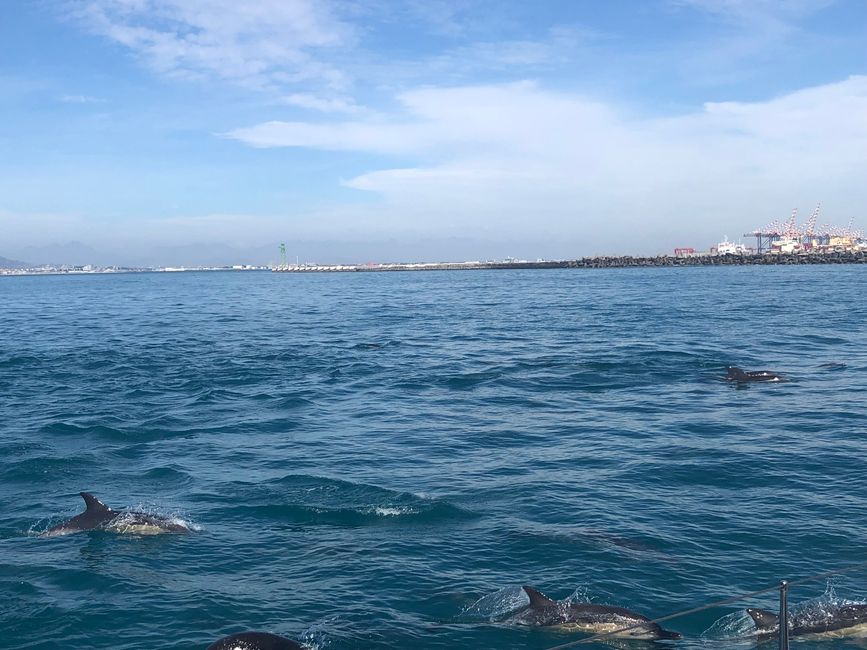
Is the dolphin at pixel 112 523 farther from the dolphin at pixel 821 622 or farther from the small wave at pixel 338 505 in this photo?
the dolphin at pixel 821 622

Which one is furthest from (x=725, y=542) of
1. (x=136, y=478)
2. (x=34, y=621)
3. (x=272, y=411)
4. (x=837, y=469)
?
(x=272, y=411)

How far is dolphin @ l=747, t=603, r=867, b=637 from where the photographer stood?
1011 cm

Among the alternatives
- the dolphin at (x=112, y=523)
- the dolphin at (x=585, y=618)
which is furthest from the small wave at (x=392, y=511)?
the dolphin at (x=585, y=618)

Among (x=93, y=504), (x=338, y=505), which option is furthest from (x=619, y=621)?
(x=93, y=504)

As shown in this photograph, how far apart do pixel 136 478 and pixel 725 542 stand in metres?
13.5

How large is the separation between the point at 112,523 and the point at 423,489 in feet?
21.1

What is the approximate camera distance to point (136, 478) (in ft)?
59.7

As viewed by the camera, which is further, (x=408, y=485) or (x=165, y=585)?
(x=408, y=485)

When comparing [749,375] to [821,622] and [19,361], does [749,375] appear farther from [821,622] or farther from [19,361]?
[19,361]

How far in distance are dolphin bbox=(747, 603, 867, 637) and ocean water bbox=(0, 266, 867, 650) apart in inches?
11.8

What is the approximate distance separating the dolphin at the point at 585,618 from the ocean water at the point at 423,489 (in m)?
0.27

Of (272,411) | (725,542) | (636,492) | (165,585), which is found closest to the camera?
(165,585)

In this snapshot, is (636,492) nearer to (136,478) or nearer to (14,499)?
(136,478)

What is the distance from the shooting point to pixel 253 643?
9180 mm
